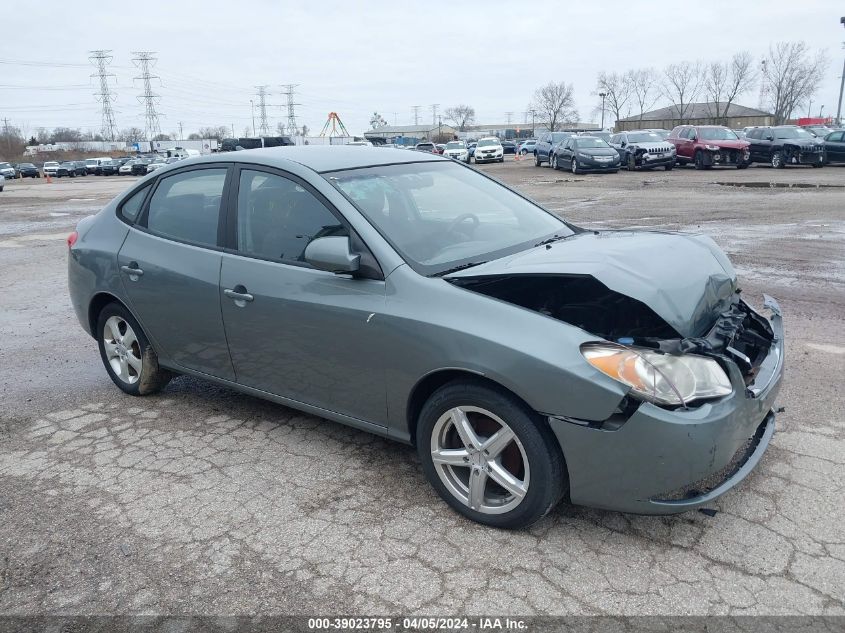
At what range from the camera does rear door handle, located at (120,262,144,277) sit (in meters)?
4.46

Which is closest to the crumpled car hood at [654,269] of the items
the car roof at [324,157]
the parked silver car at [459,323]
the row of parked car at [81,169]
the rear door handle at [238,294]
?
the parked silver car at [459,323]

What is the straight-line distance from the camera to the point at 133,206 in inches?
189

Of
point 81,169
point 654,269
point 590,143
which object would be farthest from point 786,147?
point 81,169

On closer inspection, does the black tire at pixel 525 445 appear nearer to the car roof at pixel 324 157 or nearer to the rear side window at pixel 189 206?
the car roof at pixel 324 157

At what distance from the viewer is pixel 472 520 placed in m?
3.17

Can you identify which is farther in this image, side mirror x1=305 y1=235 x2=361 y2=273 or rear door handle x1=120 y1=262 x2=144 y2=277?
rear door handle x1=120 y1=262 x2=144 y2=277

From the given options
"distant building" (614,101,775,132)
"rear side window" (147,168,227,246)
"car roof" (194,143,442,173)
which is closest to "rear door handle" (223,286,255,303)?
"rear side window" (147,168,227,246)

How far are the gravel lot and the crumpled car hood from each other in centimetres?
91

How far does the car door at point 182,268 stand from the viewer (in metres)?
4.09

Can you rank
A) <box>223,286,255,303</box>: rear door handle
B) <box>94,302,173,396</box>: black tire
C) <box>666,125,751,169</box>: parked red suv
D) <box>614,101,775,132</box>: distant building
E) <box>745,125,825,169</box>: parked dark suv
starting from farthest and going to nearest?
<box>614,101,775,132</box>: distant building → <box>666,125,751,169</box>: parked red suv → <box>745,125,825,169</box>: parked dark suv → <box>94,302,173,396</box>: black tire → <box>223,286,255,303</box>: rear door handle

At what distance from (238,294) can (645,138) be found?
2849cm

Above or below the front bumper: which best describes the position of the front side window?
above

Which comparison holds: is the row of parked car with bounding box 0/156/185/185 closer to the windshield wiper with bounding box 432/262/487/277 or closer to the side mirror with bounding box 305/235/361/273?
the side mirror with bounding box 305/235/361/273

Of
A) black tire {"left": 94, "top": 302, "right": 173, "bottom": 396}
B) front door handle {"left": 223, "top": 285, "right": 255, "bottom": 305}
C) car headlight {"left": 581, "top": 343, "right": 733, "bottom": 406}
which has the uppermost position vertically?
front door handle {"left": 223, "top": 285, "right": 255, "bottom": 305}
